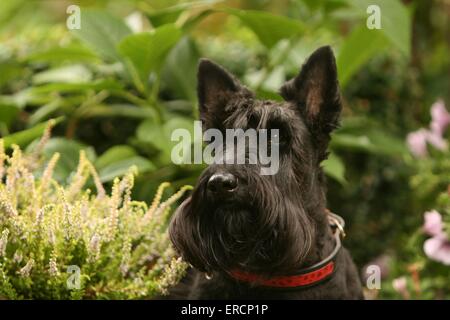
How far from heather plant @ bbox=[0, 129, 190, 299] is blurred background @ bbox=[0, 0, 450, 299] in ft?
1.32

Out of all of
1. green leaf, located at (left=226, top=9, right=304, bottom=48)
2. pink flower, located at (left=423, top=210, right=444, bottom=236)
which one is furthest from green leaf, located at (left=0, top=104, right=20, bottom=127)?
pink flower, located at (left=423, top=210, right=444, bottom=236)

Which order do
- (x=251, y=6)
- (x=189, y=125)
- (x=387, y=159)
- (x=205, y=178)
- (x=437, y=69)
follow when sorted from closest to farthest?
(x=205, y=178), (x=189, y=125), (x=387, y=159), (x=437, y=69), (x=251, y=6)

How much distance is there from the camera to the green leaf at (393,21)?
8.67 feet

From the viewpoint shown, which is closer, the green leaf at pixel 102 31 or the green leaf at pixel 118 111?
the green leaf at pixel 102 31

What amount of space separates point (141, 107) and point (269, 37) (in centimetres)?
77

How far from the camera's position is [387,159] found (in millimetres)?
3689

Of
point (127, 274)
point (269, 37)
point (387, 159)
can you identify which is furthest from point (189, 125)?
point (387, 159)

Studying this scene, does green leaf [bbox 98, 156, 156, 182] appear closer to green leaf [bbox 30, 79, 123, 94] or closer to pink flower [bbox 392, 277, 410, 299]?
green leaf [bbox 30, 79, 123, 94]

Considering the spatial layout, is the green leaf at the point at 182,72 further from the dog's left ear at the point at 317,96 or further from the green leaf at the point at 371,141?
the dog's left ear at the point at 317,96

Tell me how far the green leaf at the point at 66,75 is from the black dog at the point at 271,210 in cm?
128

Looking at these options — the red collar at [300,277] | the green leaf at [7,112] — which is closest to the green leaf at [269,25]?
the green leaf at [7,112]

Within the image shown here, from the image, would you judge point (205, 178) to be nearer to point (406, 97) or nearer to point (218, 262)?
point (218, 262)

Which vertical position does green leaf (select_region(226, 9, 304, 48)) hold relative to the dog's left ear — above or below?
above

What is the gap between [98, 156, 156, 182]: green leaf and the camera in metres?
2.48
